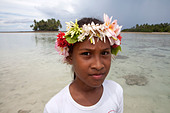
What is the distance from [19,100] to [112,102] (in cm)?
291

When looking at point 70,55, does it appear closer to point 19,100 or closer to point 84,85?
point 84,85

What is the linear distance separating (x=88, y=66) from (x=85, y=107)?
508 mm

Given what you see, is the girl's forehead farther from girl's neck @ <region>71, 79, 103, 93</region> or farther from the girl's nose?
girl's neck @ <region>71, 79, 103, 93</region>

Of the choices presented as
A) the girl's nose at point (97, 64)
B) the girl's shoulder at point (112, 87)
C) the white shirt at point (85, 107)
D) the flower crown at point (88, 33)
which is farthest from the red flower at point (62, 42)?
the girl's shoulder at point (112, 87)

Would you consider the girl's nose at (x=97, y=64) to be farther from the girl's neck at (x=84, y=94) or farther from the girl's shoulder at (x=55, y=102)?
the girl's shoulder at (x=55, y=102)

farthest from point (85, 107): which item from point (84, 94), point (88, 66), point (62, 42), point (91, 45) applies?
point (62, 42)

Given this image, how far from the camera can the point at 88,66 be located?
4.28 ft

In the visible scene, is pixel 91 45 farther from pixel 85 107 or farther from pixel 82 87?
pixel 85 107

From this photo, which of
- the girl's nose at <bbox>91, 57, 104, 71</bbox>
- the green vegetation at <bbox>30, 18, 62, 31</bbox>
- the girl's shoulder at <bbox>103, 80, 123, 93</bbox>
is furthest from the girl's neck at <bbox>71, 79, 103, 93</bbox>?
the green vegetation at <bbox>30, 18, 62, 31</bbox>

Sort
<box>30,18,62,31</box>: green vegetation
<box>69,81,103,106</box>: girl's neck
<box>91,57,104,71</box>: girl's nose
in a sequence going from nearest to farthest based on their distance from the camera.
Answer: <box>91,57,104,71</box>: girl's nose < <box>69,81,103,106</box>: girl's neck < <box>30,18,62,31</box>: green vegetation

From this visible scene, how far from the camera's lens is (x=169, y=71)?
5449 mm

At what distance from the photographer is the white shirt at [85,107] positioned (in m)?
1.33

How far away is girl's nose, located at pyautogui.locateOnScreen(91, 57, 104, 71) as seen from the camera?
4.15 ft

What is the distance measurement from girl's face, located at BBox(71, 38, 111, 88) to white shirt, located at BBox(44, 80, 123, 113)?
1.03ft
